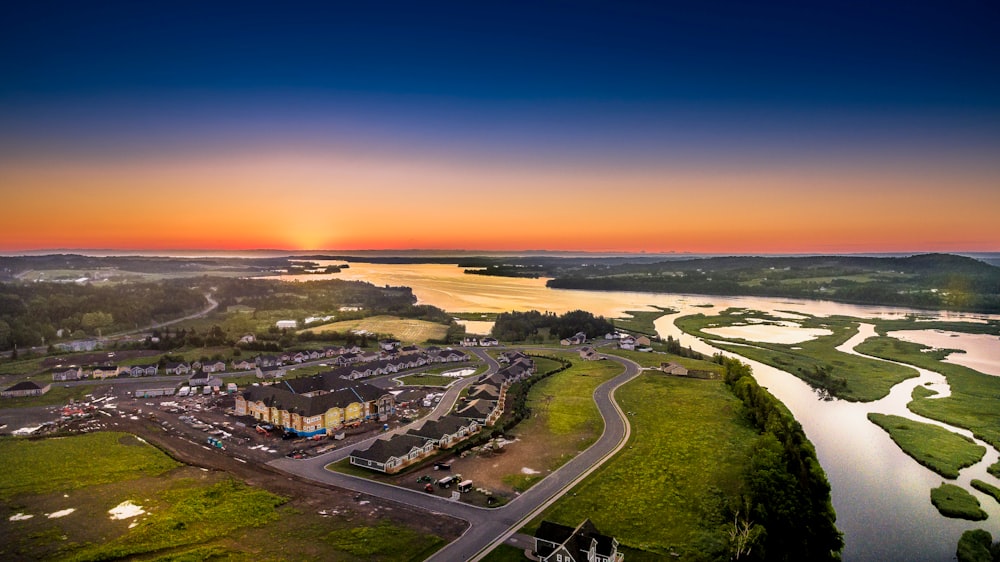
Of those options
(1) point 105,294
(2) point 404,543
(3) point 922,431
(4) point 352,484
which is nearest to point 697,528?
(2) point 404,543

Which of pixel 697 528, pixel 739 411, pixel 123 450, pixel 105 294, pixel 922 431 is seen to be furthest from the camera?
pixel 105 294

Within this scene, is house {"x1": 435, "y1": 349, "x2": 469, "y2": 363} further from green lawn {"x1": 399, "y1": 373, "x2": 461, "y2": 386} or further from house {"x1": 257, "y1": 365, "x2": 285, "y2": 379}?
house {"x1": 257, "y1": 365, "x2": 285, "y2": 379}

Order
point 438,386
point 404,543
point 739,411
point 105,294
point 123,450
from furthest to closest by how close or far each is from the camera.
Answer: point 105,294 → point 438,386 → point 739,411 → point 123,450 → point 404,543

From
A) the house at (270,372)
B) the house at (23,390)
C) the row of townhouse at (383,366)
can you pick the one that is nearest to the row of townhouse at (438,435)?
the row of townhouse at (383,366)

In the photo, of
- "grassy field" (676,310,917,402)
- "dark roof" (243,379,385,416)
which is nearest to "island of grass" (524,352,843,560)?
"grassy field" (676,310,917,402)

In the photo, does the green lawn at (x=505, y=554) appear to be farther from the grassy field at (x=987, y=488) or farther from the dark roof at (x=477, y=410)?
the grassy field at (x=987, y=488)

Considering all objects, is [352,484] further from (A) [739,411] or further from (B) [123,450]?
(A) [739,411]

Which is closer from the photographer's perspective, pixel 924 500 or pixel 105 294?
pixel 924 500
